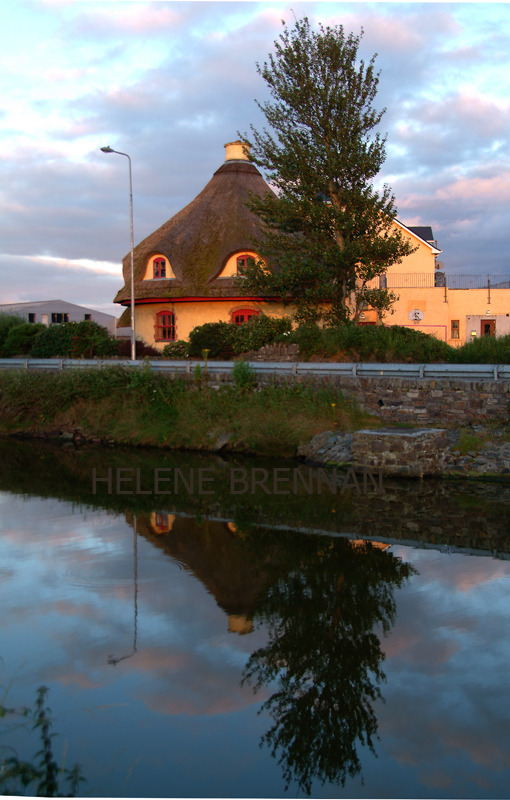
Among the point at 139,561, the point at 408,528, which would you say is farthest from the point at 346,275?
the point at 139,561

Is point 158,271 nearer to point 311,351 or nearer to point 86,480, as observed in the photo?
point 311,351

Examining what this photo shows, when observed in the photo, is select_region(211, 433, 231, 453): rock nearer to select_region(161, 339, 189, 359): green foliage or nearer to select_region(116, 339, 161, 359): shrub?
select_region(161, 339, 189, 359): green foliage

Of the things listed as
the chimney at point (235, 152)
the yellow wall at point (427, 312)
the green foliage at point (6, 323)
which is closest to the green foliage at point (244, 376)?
the yellow wall at point (427, 312)

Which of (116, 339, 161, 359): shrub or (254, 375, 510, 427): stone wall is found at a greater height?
(116, 339, 161, 359): shrub

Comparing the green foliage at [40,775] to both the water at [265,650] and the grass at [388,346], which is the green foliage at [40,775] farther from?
the grass at [388,346]

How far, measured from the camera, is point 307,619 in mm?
7520

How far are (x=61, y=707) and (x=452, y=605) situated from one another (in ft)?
15.3

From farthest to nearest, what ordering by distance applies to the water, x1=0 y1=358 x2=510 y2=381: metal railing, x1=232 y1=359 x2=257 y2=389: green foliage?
x1=232 y1=359 x2=257 y2=389: green foliage → x1=0 y1=358 x2=510 y2=381: metal railing → the water

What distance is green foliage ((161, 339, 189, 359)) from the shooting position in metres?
30.8

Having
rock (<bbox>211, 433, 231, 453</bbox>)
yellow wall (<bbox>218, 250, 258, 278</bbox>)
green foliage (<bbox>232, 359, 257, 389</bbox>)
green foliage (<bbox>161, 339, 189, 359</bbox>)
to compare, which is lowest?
rock (<bbox>211, 433, 231, 453</bbox>)

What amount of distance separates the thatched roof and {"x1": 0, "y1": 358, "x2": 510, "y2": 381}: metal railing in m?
7.82

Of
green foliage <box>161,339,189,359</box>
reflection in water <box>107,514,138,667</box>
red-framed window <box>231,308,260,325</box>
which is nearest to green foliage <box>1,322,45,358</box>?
green foliage <box>161,339,189,359</box>

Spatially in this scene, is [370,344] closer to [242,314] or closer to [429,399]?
[429,399]

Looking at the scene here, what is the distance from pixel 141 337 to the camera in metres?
35.7
